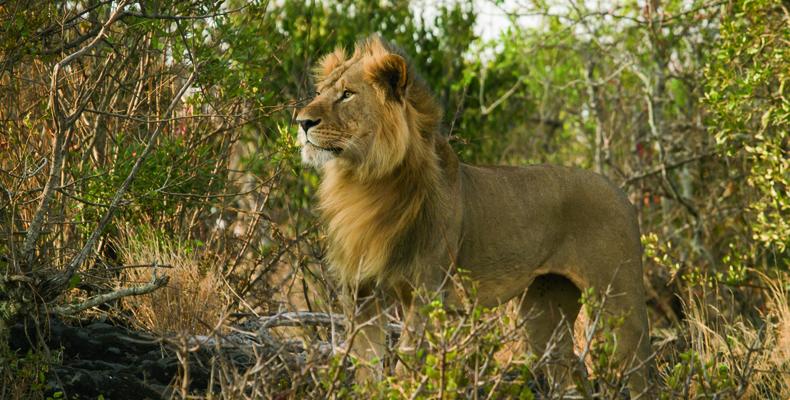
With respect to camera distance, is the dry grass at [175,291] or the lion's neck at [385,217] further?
the dry grass at [175,291]

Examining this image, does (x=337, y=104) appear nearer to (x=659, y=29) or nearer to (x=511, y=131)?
(x=659, y=29)

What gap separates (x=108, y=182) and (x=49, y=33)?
0.74 metres

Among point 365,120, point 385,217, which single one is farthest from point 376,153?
point 385,217

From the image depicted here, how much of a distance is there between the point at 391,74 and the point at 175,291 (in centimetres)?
192

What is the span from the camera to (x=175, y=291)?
6.07 metres

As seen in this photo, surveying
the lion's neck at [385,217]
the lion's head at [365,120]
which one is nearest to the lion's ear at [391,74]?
the lion's head at [365,120]

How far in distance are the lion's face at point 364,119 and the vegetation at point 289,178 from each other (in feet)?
1.84

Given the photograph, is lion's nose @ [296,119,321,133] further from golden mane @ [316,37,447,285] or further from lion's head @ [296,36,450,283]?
golden mane @ [316,37,447,285]

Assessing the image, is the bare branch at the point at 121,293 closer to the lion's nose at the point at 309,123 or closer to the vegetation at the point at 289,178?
the vegetation at the point at 289,178

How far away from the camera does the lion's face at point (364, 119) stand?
15.6 ft

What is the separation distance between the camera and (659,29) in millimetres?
Result: 9688

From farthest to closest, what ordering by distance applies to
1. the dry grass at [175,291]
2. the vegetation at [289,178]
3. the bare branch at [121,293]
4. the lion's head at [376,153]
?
1. the dry grass at [175,291]
2. the lion's head at [376,153]
3. the bare branch at [121,293]
4. the vegetation at [289,178]

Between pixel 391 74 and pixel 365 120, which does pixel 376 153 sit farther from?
pixel 391 74

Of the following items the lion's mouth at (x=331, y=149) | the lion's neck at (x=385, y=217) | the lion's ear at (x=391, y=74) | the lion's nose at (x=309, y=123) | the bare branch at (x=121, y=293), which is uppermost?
the lion's ear at (x=391, y=74)
